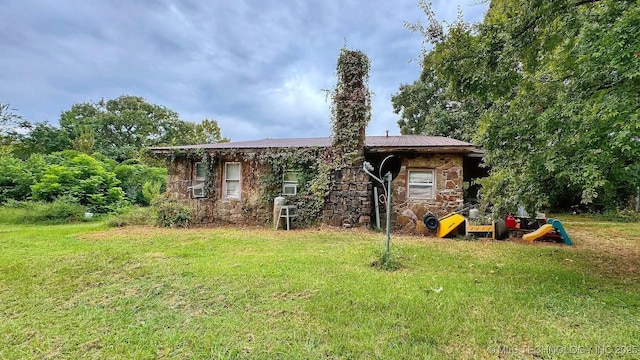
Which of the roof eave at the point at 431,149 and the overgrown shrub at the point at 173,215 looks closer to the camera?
the roof eave at the point at 431,149

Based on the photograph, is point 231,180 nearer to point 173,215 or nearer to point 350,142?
point 173,215

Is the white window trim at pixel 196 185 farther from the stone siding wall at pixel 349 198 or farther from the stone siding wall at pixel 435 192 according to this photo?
the stone siding wall at pixel 435 192

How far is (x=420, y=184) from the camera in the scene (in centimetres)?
916

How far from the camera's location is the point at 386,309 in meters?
3.36

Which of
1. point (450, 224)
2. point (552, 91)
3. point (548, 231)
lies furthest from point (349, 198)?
point (552, 91)

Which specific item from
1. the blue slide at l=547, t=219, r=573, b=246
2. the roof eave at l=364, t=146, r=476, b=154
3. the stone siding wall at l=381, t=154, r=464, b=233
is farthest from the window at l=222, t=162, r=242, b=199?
the blue slide at l=547, t=219, r=573, b=246

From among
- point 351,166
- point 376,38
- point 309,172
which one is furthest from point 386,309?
point 376,38

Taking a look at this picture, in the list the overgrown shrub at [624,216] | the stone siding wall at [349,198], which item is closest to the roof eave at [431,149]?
the stone siding wall at [349,198]

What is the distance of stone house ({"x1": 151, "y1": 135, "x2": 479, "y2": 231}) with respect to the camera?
895cm

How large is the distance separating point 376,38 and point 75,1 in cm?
824

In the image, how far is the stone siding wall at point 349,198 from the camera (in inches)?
357

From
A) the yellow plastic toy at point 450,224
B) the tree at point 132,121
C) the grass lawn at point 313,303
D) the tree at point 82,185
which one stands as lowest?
the grass lawn at point 313,303

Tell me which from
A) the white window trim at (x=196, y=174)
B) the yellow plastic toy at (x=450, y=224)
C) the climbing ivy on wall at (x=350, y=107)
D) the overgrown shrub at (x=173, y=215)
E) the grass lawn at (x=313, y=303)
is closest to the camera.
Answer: the grass lawn at (x=313, y=303)

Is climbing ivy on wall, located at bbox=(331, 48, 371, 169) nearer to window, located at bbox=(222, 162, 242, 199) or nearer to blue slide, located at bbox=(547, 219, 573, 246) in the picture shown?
window, located at bbox=(222, 162, 242, 199)
